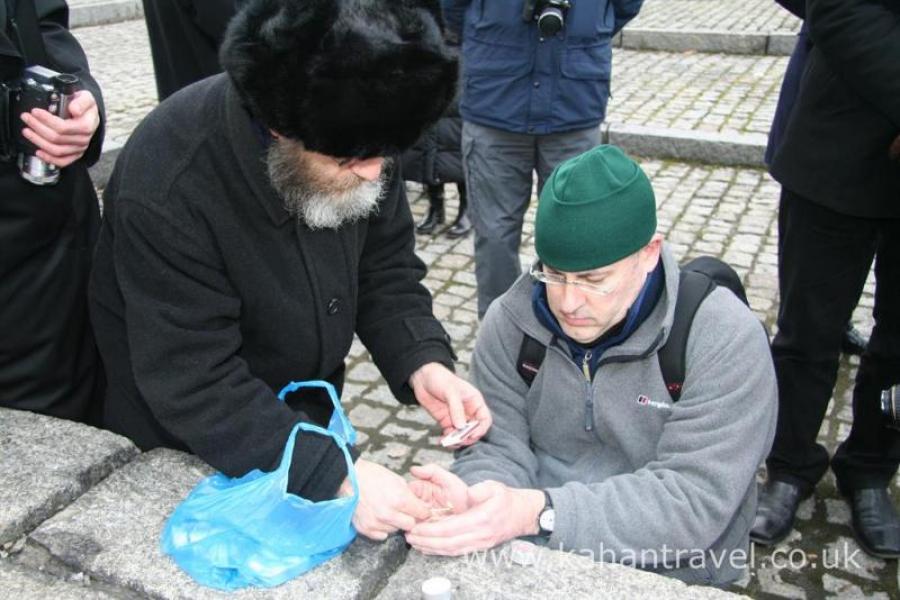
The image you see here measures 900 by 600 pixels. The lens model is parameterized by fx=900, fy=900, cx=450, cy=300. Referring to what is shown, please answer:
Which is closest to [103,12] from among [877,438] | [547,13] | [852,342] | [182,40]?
[182,40]

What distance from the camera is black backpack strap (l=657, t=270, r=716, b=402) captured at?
200 cm

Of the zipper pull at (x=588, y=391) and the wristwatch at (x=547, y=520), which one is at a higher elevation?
the zipper pull at (x=588, y=391)

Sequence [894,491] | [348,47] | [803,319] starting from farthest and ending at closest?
1. [894,491]
2. [803,319]
3. [348,47]

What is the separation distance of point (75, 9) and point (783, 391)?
11.9 meters

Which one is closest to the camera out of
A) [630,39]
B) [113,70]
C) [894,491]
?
[894,491]

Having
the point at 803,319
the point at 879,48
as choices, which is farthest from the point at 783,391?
the point at 879,48

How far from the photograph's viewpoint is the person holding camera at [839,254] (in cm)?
242

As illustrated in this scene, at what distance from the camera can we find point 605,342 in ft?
6.79

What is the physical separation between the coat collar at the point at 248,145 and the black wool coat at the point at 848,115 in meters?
1.61

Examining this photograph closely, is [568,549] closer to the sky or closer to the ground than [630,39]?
closer to the sky

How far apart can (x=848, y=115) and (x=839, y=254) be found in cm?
42

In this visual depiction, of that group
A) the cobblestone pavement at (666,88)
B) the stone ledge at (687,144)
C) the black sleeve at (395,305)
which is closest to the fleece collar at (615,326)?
the black sleeve at (395,305)

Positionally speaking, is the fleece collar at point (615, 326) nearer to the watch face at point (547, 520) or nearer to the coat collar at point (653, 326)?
the coat collar at point (653, 326)

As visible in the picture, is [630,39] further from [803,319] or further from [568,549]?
[568,549]
